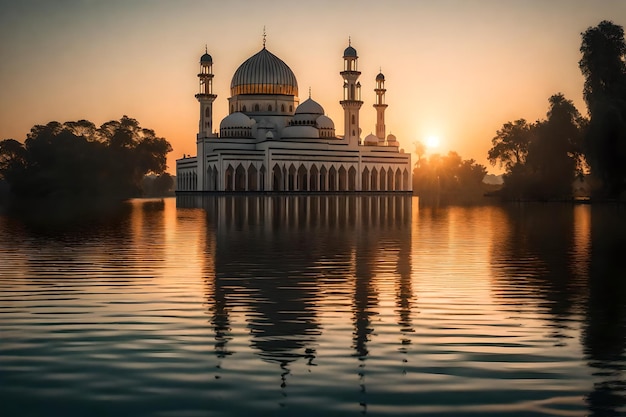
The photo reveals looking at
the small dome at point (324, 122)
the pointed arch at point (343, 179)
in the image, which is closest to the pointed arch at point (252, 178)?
the pointed arch at point (343, 179)

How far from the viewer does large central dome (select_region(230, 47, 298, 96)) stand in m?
118

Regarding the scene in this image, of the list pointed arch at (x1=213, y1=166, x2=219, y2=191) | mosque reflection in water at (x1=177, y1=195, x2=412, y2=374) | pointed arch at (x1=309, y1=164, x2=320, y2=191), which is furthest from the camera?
pointed arch at (x1=309, y1=164, x2=320, y2=191)

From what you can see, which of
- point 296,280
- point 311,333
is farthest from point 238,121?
point 311,333

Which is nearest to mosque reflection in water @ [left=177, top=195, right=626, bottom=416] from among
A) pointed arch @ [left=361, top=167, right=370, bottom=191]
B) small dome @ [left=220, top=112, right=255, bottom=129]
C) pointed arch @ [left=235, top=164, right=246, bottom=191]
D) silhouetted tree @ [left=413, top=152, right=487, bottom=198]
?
pointed arch @ [left=235, top=164, right=246, bottom=191]

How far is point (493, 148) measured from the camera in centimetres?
10738

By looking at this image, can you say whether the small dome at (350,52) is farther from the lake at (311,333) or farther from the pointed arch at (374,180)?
the lake at (311,333)

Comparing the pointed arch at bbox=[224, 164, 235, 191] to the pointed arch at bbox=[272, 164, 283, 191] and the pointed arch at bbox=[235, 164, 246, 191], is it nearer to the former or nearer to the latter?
the pointed arch at bbox=[235, 164, 246, 191]

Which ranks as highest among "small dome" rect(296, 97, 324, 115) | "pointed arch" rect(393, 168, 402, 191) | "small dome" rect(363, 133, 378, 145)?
"small dome" rect(296, 97, 324, 115)

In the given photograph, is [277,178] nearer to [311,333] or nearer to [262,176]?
[262,176]

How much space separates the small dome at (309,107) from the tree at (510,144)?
26.4 meters

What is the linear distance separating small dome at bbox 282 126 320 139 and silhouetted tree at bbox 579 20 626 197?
5997 cm

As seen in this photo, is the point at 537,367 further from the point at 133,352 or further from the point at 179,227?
the point at 179,227

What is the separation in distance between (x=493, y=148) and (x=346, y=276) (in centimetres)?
9449

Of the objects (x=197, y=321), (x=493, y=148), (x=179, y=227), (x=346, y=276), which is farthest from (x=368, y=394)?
(x=493, y=148)
